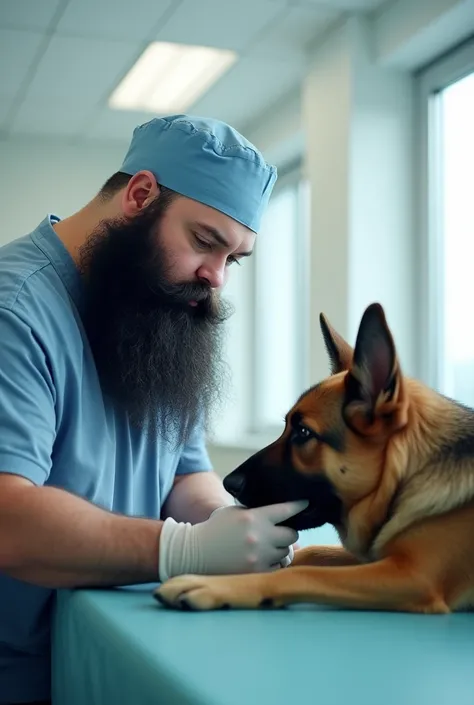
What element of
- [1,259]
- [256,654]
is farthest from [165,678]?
[1,259]

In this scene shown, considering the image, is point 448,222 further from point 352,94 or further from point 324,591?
point 324,591

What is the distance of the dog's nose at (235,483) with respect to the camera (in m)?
1.30

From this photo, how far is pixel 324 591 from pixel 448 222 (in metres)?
3.23

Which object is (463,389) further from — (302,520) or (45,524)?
(45,524)

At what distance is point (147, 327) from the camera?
1.63 metres

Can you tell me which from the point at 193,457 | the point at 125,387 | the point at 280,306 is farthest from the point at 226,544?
the point at 280,306

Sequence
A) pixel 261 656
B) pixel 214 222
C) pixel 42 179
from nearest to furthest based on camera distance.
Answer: pixel 261 656, pixel 214 222, pixel 42 179

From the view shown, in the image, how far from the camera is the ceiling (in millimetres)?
3906

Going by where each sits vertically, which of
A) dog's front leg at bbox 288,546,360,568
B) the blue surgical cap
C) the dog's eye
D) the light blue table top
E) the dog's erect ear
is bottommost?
the light blue table top

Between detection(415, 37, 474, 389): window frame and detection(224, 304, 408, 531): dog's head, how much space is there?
110 inches

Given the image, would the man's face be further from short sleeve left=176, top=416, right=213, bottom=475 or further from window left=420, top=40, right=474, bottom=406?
window left=420, top=40, right=474, bottom=406

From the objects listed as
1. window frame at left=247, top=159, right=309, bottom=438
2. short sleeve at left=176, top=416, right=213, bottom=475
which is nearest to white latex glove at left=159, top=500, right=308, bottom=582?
short sleeve at left=176, top=416, right=213, bottom=475

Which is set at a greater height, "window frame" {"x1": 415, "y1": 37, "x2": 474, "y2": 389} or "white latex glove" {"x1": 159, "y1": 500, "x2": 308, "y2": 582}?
"window frame" {"x1": 415, "y1": 37, "x2": 474, "y2": 389}

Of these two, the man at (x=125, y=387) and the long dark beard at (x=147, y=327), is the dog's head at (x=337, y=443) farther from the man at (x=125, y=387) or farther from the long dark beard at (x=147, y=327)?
the long dark beard at (x=147, y=327)
